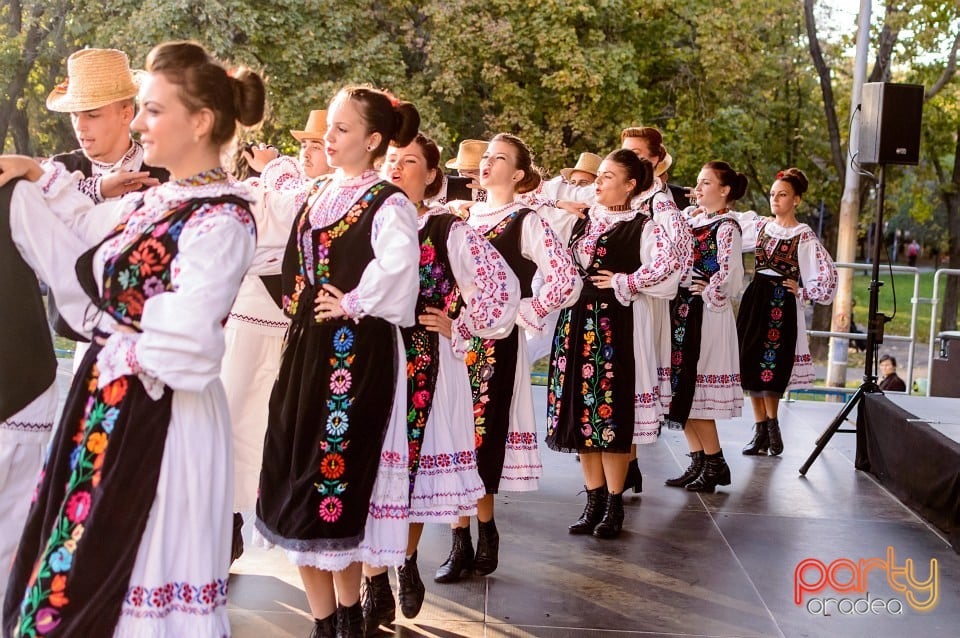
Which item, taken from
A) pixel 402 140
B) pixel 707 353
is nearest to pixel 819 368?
pixel 707 353

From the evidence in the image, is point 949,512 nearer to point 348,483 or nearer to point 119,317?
point 348,483

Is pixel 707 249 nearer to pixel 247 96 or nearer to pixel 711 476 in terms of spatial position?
pixel 711 476

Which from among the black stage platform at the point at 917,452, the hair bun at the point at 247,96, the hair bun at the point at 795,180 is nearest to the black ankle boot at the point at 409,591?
the hair bun at the point at 247,96

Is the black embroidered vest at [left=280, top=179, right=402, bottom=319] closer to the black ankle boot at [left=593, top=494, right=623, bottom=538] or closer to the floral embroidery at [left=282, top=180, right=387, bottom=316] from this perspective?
the floral embroidery at [left=282, top=180, right=387, bottom=316]

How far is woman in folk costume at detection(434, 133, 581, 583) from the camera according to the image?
4219mm

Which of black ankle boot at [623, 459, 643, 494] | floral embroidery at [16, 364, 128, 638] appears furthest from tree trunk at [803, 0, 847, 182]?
floral embroidery at [16, 364, 128, 638]

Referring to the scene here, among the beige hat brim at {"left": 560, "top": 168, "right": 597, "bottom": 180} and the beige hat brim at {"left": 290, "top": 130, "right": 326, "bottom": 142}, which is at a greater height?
the beige hat brim at {"left": 560, "top": 168, "right": 597, "bottom": 180}

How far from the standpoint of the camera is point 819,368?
59.6ft

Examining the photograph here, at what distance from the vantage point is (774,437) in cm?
688

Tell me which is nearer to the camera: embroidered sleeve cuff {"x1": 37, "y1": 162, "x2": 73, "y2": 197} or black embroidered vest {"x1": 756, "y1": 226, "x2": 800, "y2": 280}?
embroidered sleeve cuff {"x1": 37, "y1": 162, "x2": 73, "y2": 197}

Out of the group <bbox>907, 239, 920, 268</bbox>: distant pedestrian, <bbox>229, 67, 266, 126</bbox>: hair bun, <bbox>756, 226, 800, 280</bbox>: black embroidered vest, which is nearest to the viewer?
<bbox>229, 67, 266, 126</bbox>: hair bun

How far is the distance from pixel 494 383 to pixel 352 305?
1305 millimetres

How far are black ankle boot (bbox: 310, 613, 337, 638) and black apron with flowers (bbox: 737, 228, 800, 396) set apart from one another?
13.8 feet

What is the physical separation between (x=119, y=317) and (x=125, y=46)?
35.7ft
